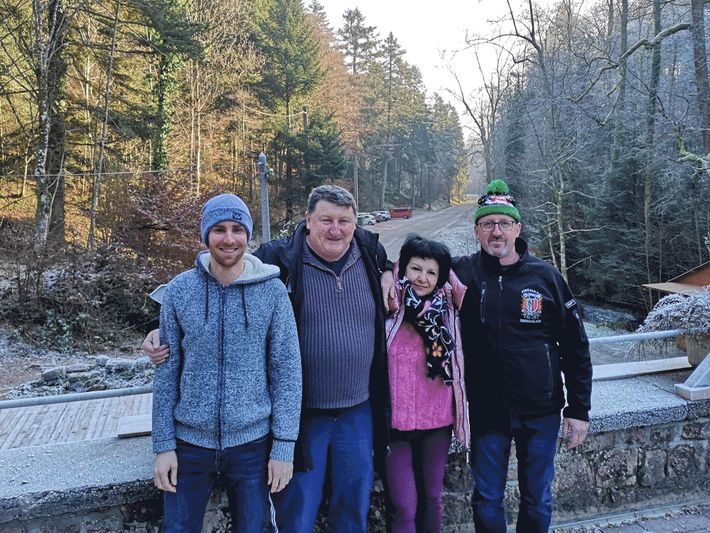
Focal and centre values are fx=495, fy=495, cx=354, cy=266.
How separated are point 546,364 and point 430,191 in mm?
53825

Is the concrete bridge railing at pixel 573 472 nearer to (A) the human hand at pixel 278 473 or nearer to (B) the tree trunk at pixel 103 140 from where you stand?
(A) the human hand at pixel 278 473

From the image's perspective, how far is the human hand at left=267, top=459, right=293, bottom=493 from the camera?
67.0 inches

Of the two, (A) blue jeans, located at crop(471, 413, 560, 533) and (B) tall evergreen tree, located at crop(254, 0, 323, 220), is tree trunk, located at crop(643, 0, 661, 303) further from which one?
(B) tall evergreen tree, located at crop(254, 0, 323, 220)

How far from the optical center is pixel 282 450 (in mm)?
1702

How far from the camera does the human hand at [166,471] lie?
5.35ft

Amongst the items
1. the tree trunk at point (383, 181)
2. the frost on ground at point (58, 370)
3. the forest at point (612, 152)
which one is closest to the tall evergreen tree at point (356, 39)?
the tree trunk at point (383, 181)

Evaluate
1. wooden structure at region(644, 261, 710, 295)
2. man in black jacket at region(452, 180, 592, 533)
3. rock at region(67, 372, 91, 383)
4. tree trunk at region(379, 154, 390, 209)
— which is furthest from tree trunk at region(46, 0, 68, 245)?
tree trunk at region(379, 154, 390, 209)

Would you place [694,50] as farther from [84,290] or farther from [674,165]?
[84,290]

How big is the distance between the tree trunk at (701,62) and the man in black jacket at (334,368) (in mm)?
10833

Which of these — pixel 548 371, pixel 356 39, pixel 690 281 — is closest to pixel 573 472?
pixel 548 371

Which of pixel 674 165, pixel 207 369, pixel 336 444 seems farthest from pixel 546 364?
pixel 674 165

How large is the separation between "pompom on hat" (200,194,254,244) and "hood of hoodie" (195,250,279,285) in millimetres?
78

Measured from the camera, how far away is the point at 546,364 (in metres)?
2.07

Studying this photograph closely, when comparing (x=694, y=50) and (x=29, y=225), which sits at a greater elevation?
(x=694, y=50)
